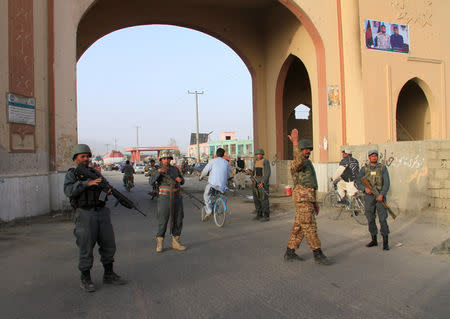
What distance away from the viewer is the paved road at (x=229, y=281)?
11.4 ft

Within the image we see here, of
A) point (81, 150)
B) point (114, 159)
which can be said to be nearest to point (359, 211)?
point (81, 150)

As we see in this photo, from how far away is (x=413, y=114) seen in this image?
18.4 m

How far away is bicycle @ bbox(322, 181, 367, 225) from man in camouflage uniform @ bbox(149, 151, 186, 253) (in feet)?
14.8

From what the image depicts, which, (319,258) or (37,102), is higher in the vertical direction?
(37,102)

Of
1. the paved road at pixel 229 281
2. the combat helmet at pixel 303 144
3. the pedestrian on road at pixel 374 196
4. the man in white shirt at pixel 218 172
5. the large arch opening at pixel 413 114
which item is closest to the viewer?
the paved road at pixel 229 281

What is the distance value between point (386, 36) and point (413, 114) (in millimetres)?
6441

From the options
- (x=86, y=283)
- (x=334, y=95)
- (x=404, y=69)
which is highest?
(x=404, y=69)

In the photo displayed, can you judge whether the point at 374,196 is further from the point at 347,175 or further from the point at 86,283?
the point at 86,283

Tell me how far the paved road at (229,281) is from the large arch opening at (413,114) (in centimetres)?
1309

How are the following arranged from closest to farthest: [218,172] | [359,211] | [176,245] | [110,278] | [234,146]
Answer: [110,278], [176,245], [218,172], [359,211], [234,146]

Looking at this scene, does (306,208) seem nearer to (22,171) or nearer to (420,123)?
(22,171)

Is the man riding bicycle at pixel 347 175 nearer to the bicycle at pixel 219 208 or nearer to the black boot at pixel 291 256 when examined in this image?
the bicycle at pixel 219 208

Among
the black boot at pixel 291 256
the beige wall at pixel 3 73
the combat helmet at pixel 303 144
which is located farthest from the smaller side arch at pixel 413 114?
the beige wall at pixel 3 73

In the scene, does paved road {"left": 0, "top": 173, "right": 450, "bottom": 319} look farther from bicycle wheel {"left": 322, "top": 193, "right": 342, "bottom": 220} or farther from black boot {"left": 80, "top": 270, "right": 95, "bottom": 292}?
bicycle wheel {"left": 322, "top": 193, "right": 342, "bottom": 220}
